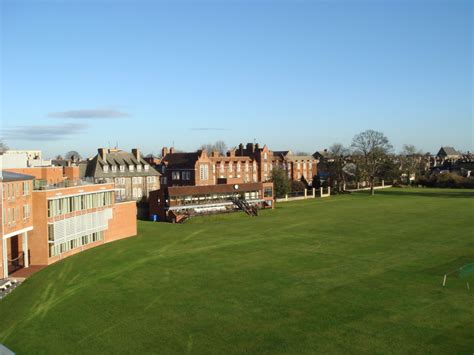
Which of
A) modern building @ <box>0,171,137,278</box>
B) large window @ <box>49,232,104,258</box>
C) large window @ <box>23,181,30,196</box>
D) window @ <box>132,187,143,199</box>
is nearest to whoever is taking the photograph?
modern building @ <box>0,171,137,278</box>

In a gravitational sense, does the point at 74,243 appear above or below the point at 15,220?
below

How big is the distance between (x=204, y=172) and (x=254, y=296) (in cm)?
5555

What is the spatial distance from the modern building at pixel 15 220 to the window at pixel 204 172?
44.1 m

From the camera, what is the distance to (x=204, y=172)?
8212 centimetres

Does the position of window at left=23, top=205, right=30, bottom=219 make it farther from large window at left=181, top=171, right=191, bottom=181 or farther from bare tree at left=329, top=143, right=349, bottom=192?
bare tree at left=329, top=143, right=349, bottom=192

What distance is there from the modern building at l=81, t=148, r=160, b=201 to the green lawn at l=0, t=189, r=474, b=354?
81.2 feet

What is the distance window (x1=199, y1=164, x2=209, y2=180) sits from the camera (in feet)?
267

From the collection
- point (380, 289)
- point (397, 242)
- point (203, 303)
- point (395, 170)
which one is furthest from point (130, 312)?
point (395, 170)

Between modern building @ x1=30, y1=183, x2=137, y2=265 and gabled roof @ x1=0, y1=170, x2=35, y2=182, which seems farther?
modern building @ x1=30, y1=183, x2=137, y2=265

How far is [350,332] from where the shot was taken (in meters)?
21.8

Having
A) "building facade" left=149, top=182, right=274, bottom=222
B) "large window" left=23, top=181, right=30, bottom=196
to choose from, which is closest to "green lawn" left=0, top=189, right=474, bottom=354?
"large window" left=23, top=181, right=30, bottom=196

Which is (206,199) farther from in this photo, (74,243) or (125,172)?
(74,243)

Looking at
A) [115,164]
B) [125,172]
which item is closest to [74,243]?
[115,164]

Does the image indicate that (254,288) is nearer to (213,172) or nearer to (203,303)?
(203,303)
